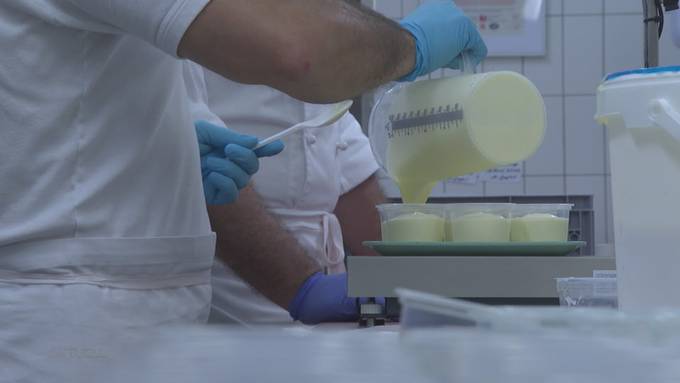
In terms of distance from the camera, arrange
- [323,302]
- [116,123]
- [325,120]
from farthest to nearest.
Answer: [323,302] < [325,120] < [116,123]

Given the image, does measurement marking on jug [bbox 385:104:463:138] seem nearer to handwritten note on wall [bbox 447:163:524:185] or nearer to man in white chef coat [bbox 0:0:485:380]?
man in white chef coat [bbox 0:0:485:380]

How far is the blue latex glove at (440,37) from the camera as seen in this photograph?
4.53 feet

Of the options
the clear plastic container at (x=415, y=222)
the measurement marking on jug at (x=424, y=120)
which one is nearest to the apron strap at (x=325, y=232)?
the measurement marking on jug at (x=424, y=120)

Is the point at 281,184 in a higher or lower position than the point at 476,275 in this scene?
higher

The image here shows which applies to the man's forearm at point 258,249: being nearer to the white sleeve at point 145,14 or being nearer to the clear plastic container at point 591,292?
the white sleeve at point 145,14

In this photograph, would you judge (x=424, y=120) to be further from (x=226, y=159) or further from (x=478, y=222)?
(x=226, y=159)

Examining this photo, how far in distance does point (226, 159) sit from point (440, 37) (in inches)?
16.3

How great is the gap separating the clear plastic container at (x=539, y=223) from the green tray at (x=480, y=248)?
0.21ft

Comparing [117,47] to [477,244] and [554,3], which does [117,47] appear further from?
[554,3]

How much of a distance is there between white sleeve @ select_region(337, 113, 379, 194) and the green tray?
3.37 feet

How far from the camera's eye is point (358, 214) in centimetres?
227

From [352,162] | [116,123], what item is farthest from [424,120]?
[352,162]

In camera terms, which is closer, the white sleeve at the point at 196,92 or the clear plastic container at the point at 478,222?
the clear plastic container at the point at 478,222

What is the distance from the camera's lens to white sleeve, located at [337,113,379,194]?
7.36 ft
